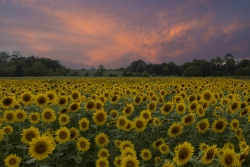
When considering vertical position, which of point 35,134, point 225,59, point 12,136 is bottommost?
point 12,136

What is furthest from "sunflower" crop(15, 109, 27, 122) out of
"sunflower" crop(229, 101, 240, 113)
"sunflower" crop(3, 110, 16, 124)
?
"sunflower" crop(229, 101, 240, 113)

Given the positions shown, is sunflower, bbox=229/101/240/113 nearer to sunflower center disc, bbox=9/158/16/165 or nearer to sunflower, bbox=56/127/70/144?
sunflower, bbox=56/127/70/144

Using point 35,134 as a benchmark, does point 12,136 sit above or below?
below

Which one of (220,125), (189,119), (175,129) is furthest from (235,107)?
(175,129)

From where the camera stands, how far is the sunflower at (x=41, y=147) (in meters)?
4.82

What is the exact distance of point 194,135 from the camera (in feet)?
25.1

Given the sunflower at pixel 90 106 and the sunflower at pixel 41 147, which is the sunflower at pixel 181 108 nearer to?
the sunflower at pixel 90 106

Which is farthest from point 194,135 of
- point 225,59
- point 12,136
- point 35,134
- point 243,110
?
point 225,59

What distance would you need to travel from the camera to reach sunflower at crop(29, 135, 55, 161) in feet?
15.8

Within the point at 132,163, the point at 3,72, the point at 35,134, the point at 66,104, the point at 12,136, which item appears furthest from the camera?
the point at 3,72

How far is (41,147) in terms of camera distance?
15.9 feet

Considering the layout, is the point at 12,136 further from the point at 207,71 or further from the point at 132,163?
the point at 207,71

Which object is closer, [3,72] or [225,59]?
[3,72]

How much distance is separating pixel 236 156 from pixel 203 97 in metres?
5.62
